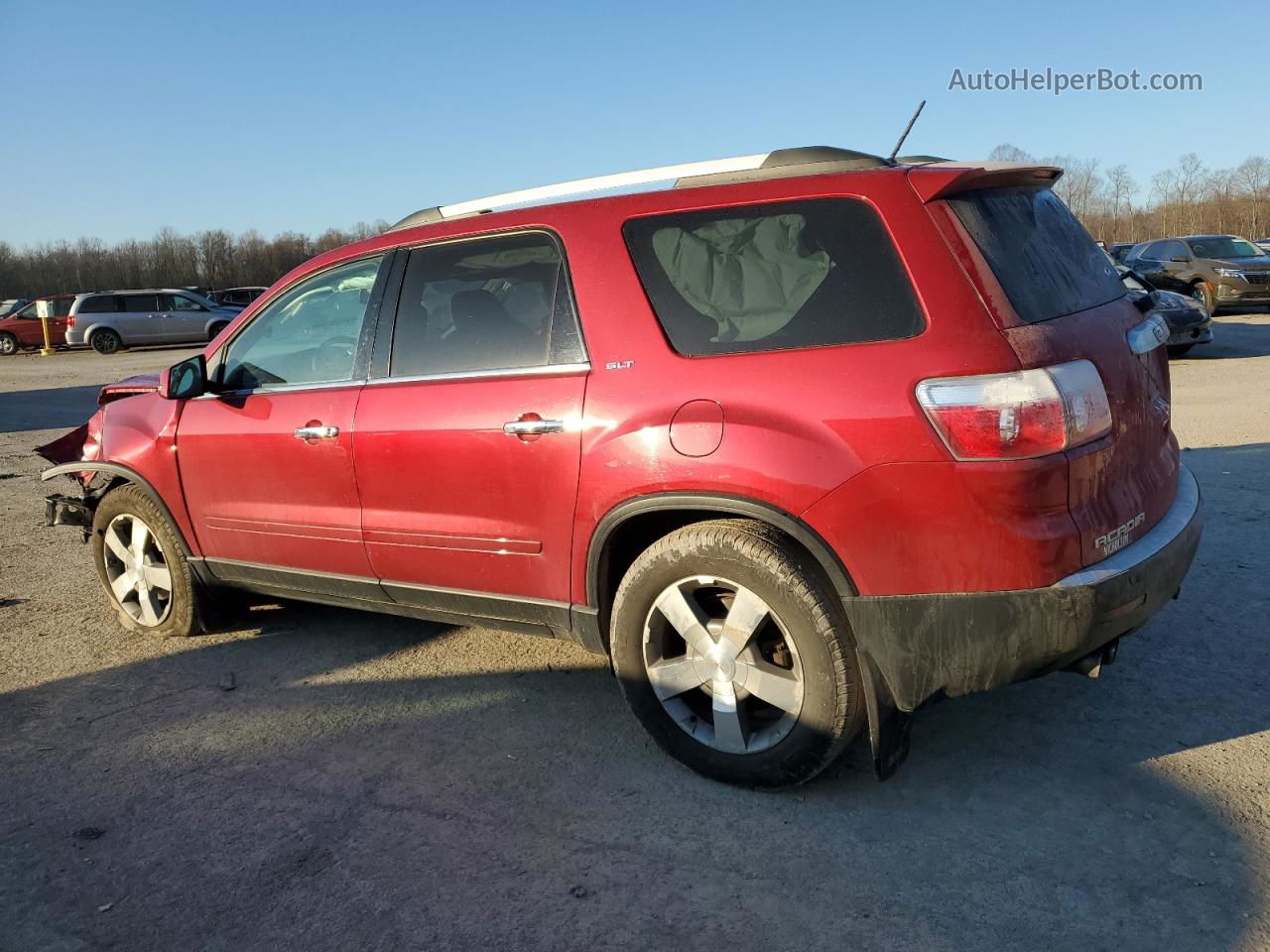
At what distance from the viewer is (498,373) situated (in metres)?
3.66

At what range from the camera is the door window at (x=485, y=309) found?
11.7 feet

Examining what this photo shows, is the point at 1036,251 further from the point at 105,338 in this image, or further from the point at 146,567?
the point at 105,338

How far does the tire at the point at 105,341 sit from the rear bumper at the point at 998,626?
33127mm

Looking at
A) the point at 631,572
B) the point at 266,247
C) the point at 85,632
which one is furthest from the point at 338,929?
the point at 266,247

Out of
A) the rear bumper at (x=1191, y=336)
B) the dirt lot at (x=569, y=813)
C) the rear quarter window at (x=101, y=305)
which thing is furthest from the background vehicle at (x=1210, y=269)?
the rear quarter window at (x=101, y=305)

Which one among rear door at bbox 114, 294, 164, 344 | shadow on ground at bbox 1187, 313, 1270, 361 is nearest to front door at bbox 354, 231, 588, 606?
shadow on ground at bbox 1187, 313, 1270, 361

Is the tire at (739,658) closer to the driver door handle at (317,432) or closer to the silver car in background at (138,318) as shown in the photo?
the driver door handle at (317,432)

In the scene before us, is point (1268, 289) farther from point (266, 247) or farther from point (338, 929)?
point (266, 247)

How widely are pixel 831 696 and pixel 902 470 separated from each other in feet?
2.35

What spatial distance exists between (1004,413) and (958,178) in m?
0.73

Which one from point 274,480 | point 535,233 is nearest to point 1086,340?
point 535,233

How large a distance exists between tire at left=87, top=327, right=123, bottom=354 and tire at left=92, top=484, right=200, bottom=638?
97.0 feet

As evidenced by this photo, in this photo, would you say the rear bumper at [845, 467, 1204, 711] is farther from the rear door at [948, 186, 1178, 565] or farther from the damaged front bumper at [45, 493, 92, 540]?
the damaged front bumper at [45, 493, 92, 540]

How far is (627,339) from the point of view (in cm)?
335
